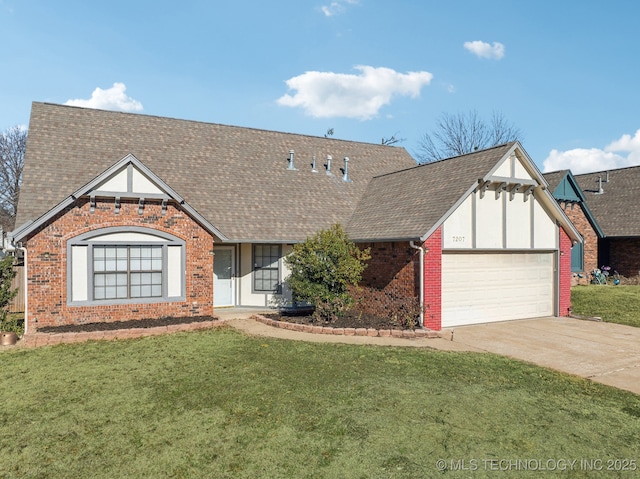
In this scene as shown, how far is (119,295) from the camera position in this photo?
511 inches

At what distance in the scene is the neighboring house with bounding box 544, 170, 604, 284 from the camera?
77.9 ft

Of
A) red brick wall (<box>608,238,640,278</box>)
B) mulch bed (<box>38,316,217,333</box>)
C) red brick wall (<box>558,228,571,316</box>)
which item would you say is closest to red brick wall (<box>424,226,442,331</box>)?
red brick wall (<box>558,228,571,316</box>)

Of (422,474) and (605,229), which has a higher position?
(605,229)

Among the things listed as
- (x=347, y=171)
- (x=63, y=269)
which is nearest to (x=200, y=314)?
(x=63, y=269)

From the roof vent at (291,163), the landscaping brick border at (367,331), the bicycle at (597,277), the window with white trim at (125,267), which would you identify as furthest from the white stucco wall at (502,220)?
the bicycle at (597,277)

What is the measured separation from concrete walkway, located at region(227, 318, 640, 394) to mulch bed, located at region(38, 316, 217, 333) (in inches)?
52.7

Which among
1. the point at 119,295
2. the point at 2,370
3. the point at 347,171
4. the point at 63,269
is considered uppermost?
→ the point at 347,171

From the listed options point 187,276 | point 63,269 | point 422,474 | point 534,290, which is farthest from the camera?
point 534,290

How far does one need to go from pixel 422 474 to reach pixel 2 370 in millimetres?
8302

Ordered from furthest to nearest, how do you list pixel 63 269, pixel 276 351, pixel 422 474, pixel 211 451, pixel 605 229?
1. pixel 605 229
2. pixel 63 269
3. pixel 276 351
4. pixel 211 451
5. pixel 422 474

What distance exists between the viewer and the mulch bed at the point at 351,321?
42.0 feet

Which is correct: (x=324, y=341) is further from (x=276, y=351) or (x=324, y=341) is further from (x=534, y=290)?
(x=534, y=290)

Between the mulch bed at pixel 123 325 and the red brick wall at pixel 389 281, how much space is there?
4.99 meters

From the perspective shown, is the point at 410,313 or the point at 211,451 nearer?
the point at 211,451
